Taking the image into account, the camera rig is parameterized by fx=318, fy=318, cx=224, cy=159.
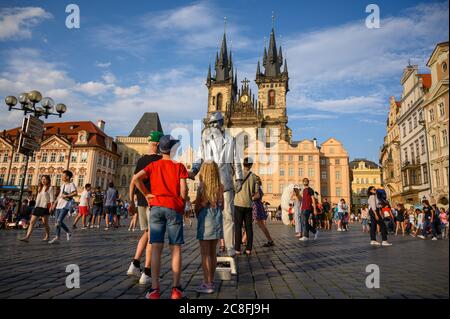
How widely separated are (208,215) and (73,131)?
58543mm

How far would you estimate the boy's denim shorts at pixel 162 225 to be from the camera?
10.2ft

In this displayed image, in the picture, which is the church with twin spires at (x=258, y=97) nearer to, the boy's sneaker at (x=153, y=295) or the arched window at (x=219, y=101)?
the arched window at (x=219, y=101)

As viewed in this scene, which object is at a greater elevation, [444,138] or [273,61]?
[273,61]

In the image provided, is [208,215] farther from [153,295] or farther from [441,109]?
[441,109]

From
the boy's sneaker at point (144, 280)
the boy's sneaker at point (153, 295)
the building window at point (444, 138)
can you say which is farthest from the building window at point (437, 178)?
the boy's sneaker at point (144, 280)

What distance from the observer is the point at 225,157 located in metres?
4.66

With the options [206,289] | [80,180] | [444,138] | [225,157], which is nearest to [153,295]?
[206,289]

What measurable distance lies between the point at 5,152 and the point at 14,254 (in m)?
56.5

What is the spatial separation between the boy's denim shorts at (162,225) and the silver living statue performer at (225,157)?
111cm

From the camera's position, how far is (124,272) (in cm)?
429

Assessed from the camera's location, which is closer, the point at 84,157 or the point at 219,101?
the point at 84,157
